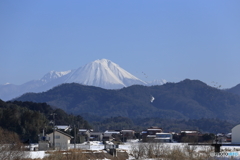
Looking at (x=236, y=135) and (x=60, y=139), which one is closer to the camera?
(x=60, y=139)

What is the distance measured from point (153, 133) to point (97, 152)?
4709 cm

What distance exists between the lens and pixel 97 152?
46.2m

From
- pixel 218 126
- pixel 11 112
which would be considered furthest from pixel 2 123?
pixel 218 126

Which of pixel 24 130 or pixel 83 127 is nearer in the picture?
pixel 24 130

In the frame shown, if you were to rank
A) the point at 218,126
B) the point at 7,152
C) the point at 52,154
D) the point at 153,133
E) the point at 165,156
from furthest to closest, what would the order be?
the point at 218,126, the point at 153,133, the point at 165,156, the point at 52,154, the point at 7,152

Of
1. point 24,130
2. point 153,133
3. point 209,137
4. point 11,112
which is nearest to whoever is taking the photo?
point 24,130

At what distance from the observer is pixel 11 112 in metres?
70.1

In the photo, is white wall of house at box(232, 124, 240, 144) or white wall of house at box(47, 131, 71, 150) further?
white wall of house at box(232, 124, 240, 144)

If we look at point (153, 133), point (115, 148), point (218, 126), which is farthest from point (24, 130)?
point (218, 126)

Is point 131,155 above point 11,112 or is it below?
below

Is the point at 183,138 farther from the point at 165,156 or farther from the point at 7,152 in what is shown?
the point at 7,152

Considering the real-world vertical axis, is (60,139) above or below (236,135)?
below

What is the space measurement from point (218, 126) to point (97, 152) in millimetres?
109635

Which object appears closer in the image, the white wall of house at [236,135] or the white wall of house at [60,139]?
the white wall of house at [60,139]
